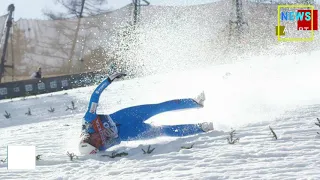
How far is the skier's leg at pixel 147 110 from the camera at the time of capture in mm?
6215

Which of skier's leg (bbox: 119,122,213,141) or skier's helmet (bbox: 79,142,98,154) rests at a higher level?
skier's leg (bbox: 119,122,213,141)

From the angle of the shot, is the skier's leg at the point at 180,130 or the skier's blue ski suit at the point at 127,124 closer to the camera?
the skier's blue ski suit at the point at 127,124

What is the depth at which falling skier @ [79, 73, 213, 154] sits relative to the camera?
18.8 ft

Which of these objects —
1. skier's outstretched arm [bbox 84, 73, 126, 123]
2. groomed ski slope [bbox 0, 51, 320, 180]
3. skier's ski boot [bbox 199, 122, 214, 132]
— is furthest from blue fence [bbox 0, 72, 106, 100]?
skier's ski boot [bbox 199, 122, 214, 132]

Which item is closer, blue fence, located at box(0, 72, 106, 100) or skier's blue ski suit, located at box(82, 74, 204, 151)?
skier's blue ski suit, located at box(82, 74, 204, 151)

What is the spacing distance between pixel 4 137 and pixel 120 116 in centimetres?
317

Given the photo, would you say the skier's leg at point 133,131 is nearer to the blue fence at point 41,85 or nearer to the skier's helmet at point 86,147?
the skier's helmet at point 86,147

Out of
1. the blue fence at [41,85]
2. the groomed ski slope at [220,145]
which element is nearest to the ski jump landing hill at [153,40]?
the blue fence at [41,85]

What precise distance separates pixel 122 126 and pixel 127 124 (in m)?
0.08

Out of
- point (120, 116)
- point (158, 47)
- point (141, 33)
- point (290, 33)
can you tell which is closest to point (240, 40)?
point (290, 33)

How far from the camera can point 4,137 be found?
835 centimetres

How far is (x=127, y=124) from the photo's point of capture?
20.3 ft

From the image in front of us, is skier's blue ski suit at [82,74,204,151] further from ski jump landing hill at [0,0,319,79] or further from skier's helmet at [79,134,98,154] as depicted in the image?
ski jump landing hill at [0,0,319,79]

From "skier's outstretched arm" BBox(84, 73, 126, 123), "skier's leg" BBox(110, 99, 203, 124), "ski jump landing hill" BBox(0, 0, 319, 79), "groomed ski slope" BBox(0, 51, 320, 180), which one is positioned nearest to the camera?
"groomed ski slope" BBox(0, 51, 320, 180)
